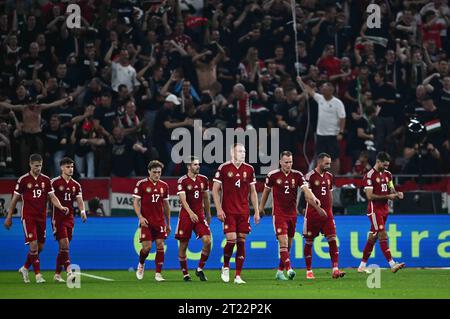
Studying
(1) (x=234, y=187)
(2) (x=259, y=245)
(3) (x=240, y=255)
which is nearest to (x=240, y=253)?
(3) (x=240, y=255)

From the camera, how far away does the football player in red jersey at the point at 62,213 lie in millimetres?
18938

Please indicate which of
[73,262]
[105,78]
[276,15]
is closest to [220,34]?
[276,15]

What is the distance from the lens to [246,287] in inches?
657

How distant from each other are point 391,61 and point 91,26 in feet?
24.5

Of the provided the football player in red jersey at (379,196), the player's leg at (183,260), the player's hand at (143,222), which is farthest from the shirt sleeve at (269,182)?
the player's hand at (143,222)

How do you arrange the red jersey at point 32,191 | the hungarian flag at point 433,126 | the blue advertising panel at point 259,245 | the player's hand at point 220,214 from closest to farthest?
1. the player's hand at point 220,214
2. the red jersey at point 32,191
3. the blue advertising panel at point 259,245
4. the hungarian flag at point 433,126

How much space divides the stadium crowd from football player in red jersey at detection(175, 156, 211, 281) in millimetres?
4445

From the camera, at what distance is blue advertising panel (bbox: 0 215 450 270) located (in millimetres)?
21453

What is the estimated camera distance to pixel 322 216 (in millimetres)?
18922

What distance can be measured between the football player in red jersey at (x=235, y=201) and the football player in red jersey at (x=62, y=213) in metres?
2.64

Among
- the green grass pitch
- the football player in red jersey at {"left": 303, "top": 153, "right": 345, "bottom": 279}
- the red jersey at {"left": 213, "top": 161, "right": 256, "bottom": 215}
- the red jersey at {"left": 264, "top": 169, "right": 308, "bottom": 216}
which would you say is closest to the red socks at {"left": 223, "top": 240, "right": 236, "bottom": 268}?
the green grass pitch

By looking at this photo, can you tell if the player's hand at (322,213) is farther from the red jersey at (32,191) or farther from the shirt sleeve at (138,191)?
the red jersey at (32,191)

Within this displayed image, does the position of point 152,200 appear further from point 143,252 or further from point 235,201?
point 235,201

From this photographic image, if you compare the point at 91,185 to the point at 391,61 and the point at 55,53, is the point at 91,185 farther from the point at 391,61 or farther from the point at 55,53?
the point at 391,61
